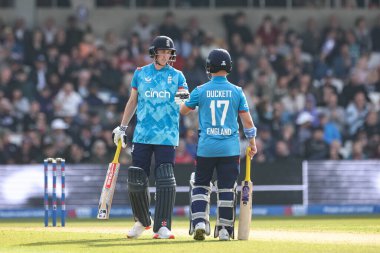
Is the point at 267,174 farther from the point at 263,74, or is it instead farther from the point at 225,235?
the point at 225,235

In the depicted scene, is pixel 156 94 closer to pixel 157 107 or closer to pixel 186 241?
pixel 157 107

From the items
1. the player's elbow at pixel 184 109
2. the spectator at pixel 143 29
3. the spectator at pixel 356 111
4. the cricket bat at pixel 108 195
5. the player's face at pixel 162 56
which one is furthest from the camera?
the spectator at pixel 143 29

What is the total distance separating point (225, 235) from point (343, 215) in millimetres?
10468

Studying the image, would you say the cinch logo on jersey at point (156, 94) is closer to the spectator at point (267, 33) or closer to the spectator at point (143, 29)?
the spectator at point (143, 29)

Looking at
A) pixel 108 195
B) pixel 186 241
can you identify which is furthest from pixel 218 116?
pixel 108 195

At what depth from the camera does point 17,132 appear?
27.0 metres

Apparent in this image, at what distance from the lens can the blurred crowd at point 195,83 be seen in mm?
26609

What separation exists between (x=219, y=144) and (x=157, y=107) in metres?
0.98

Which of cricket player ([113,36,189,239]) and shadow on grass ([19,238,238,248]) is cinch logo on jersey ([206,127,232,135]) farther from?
shadow on grass ([19,238,238,248])

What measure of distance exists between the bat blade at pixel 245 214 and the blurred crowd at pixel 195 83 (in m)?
10.6

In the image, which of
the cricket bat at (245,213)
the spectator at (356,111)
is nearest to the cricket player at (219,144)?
the cricket bat at (245,213)

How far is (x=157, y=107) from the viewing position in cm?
1522

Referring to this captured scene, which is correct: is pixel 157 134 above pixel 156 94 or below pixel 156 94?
below

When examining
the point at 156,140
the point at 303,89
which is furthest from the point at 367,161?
the point at 156,140
